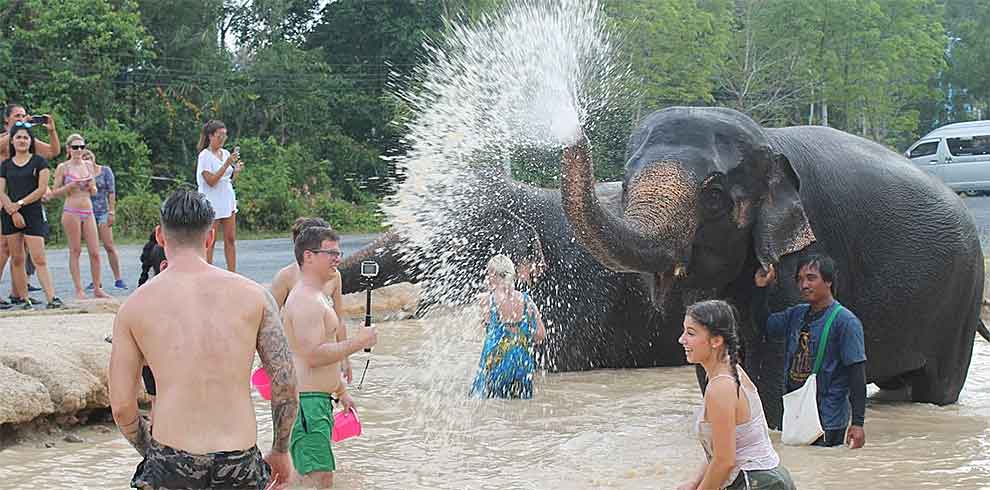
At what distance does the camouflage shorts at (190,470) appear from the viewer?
401 centimetres

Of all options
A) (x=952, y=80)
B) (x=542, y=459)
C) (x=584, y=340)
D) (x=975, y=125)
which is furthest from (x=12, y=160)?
(x=952, y=80)

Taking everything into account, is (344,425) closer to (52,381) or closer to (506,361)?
(52,381)

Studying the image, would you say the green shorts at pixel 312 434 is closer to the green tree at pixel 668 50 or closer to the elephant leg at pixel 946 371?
the elephant leg at pixel 946 371

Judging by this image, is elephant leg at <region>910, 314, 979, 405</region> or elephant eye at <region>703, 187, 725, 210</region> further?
elephant leg at <region>910, 314, 979, 405</region>

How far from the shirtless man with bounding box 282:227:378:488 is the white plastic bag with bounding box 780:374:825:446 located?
2282mm

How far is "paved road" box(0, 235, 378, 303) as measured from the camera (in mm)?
13841

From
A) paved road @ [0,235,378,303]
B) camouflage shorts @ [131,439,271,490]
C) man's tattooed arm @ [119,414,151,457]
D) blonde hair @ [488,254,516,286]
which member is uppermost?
blonde hair @ [488,254,516,286]

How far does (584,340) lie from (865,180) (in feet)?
10.0

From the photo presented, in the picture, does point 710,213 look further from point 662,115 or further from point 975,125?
point 975,125

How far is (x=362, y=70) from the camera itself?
37.3 m

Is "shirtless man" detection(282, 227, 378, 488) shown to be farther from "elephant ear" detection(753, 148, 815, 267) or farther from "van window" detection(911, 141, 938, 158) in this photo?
"van window" detection(911, 141, 938, 158)

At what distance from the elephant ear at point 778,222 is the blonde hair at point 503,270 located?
95.4 inches

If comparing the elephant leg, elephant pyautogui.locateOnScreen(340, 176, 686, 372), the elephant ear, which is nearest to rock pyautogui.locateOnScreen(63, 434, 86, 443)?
elephant pyautogui.locateOnScreen(340, 176, 686, 372)

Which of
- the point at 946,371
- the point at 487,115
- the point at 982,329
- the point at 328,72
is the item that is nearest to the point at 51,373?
the point at 946,371
